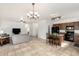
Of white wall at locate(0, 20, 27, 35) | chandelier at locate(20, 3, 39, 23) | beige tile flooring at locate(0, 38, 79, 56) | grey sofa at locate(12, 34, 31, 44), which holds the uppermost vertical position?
chandelier at locate(20, 3, 39, 23)

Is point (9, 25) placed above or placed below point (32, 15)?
below

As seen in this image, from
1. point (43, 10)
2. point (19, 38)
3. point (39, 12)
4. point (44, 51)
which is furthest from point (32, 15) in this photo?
point (19, 38)

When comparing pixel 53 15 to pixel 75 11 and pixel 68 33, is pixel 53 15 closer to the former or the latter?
pixel 75 11

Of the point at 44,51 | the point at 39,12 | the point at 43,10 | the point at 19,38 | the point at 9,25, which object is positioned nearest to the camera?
the point at 43,10

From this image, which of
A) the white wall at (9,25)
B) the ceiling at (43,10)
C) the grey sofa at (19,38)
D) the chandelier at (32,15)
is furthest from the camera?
the grey sofa at (19,38)

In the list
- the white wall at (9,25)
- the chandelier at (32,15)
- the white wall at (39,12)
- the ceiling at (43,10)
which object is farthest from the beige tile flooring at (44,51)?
the ceiling at (43,10)

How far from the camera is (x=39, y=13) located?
3.33 meters

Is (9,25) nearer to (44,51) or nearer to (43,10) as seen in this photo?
(43,10)

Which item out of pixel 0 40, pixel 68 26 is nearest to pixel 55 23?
pixel 68 26

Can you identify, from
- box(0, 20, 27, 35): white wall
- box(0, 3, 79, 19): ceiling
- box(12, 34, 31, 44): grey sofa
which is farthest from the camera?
A: box(12, 34, 31, 44): grey sofa

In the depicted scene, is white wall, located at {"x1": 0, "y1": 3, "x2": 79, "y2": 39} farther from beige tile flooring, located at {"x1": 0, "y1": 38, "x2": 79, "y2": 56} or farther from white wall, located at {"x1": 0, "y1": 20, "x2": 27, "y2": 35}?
beige tile flooring, located at {"x1": 0, "y1": 38, "x2": 79, "y2": 56}

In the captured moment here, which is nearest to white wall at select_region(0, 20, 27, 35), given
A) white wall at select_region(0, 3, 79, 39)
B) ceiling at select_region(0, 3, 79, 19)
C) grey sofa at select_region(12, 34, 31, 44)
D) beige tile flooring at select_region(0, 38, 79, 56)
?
white wall at select_region(0, 3, 79, 39)

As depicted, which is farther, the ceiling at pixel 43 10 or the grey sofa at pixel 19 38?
the grey sofa at pixel 19 38

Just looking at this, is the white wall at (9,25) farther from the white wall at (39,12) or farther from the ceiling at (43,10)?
the ceiling at (43,10)
